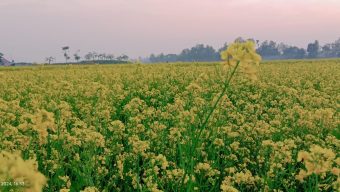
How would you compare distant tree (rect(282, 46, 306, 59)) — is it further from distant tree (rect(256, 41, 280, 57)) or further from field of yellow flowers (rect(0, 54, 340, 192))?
field of yellow flowers (rect(0, 54, 340, 192))

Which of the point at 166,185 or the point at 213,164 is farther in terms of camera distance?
the point at 213,164

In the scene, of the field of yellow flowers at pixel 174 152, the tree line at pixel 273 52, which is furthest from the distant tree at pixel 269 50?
the field of yellow flowers at pixel 174 152

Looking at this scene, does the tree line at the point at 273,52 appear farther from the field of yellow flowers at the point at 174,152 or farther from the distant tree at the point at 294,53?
the field of yellow flowers at the point at 174,152

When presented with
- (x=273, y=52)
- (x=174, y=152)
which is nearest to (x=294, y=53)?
(x=273, y=52)

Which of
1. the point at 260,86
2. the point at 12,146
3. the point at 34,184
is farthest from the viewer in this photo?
the point at 260,86

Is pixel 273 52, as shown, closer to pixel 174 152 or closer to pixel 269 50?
pixel 269 50

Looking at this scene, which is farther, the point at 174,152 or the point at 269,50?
the point at 269,50

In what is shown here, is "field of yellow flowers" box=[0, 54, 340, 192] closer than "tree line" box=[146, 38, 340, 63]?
Yes

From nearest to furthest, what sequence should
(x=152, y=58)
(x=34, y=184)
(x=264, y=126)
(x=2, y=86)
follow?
(x=34, y=184) → (x=264, y=126) → (x=2, y=86) → (x=152, y=58)

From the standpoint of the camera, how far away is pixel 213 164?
4.62 m

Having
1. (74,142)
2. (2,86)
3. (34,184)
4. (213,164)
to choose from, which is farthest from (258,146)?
(2,86)

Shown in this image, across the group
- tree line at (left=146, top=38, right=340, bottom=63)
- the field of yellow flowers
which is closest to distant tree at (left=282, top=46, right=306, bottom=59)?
tree line at (left=146, top=38, right=340, bottom=63)

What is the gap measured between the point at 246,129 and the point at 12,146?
10.3ft

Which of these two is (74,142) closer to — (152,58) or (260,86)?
(260,86)
